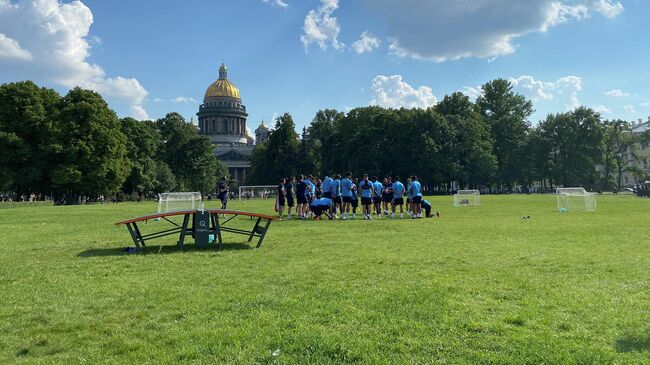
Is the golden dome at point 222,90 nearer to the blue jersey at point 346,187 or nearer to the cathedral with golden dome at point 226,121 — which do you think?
the cathedral with golden dome at point 226,121

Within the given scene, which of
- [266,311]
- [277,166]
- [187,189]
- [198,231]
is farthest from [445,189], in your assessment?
[266,311]

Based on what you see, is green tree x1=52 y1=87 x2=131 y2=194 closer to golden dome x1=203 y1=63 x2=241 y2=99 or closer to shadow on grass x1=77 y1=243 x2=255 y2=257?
shadow on grass x1=77 y1=243 x2=255 y2=257

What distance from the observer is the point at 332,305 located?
256 inches

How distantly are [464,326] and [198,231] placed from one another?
28.2 feet

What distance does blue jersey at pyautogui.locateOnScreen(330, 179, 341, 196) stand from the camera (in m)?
23.7

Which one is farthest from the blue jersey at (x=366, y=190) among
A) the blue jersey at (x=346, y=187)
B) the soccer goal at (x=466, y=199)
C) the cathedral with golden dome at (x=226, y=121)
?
the cathedral with golden dome at (x=226, y=121)

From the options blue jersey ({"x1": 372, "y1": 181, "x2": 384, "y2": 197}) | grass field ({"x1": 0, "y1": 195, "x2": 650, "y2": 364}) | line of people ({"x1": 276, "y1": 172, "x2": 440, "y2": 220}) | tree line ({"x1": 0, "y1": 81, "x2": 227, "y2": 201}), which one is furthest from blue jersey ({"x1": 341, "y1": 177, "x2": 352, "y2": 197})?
tree line ({"x1": 0, "y1": 81, "x2": 227, "y2": 201})

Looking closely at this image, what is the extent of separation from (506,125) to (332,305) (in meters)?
92.2

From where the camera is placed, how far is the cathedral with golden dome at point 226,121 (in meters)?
154

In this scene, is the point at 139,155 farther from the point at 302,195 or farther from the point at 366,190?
the point at 366,190

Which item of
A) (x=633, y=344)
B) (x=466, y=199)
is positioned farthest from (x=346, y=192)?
(x=633, y=344)

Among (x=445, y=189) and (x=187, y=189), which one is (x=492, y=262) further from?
(x=187, y=189)

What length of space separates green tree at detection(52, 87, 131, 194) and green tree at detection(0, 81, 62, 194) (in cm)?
136

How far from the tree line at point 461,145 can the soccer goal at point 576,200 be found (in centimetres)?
4598
